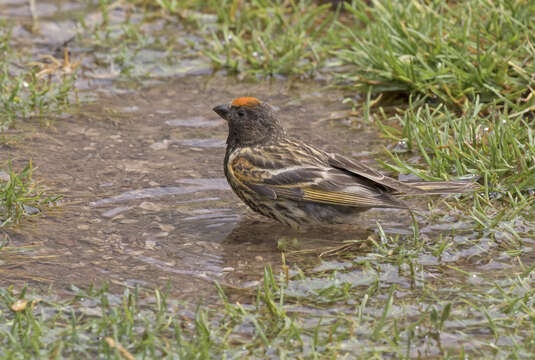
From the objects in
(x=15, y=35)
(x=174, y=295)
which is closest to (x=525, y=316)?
(x=174, y=295)

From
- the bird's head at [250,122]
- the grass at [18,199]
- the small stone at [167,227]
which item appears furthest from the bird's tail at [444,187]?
the grass at [18,199]

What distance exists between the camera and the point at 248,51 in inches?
350

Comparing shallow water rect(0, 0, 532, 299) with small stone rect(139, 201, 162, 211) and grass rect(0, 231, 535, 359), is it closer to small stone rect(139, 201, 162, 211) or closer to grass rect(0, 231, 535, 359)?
small stone rect(139, 201, 162, 211)

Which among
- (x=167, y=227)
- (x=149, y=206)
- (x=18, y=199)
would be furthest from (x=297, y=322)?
(x=18, y=199)

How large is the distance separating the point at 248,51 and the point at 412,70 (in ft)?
6.44

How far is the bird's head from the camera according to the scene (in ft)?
21.4

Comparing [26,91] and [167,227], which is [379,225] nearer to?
[167,227]

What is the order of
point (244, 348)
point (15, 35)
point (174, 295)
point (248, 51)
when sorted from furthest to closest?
point (15, 35) < point (248, 51) < point (174, 295) < point (244, 348)

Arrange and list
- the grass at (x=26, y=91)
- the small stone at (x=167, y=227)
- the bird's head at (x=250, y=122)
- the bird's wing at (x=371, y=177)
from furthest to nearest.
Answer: the grass at (x=26, y=91) → the bird's head at (x=250, y=122) → the small stone at (x=167, y=227) → the bird's wing at (x=371, y=177)

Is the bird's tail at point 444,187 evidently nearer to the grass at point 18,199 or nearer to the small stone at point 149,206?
the small stone at point 149,206

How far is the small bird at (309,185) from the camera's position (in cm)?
588

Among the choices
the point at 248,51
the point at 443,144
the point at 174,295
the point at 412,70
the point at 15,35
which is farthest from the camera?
the point at 15,35

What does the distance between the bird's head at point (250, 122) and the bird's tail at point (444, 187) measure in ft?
4.21

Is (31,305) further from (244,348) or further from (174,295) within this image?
(244,348)
